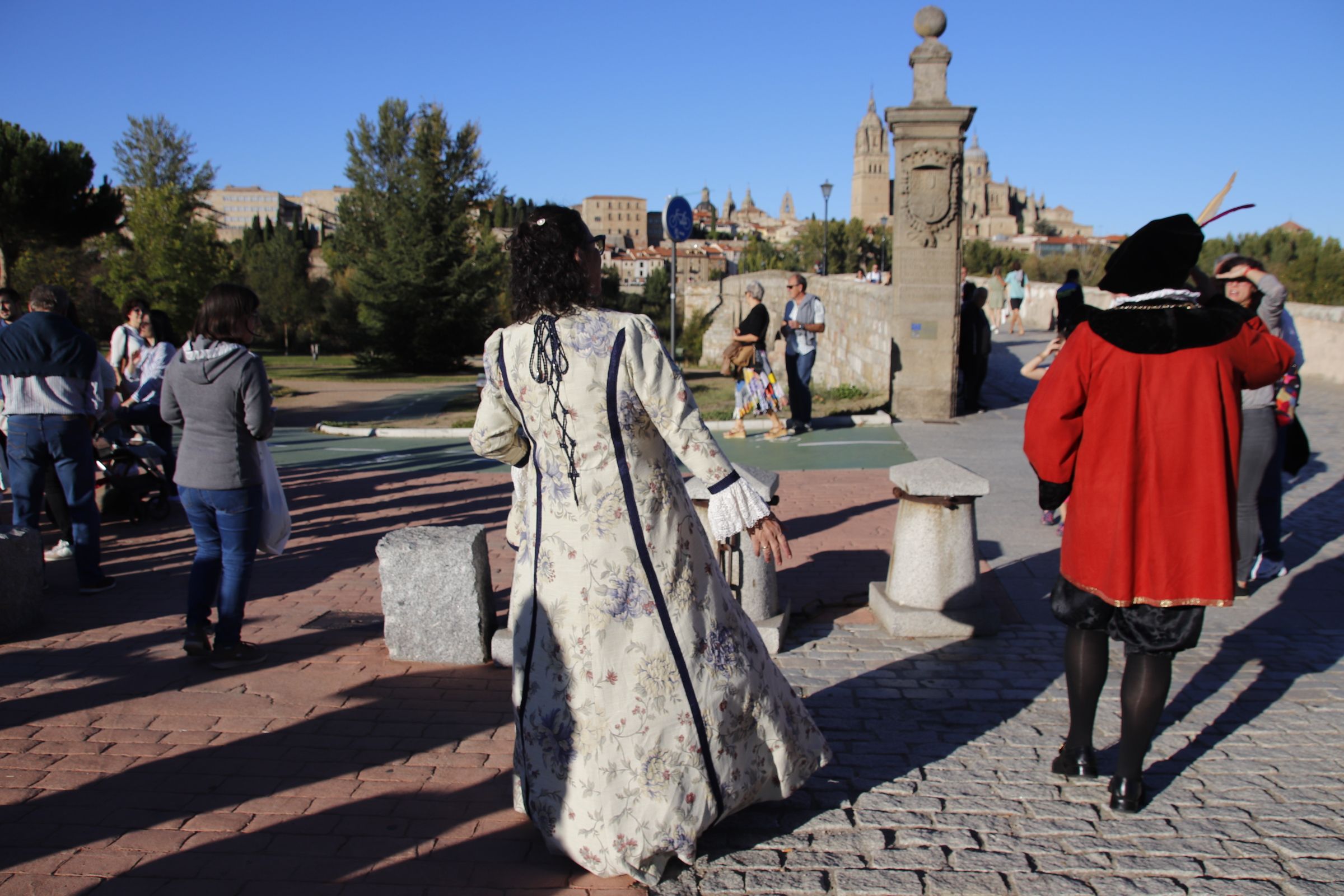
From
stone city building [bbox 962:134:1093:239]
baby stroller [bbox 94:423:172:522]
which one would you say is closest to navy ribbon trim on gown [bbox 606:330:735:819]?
baby stroller [bbox 94:423:172:522]

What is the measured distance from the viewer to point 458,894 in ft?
9.64

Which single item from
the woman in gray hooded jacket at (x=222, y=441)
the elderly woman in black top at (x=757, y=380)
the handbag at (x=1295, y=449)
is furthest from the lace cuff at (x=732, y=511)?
the elderly woman in black top at (x=757, y=380)

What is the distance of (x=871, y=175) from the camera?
142625 mm

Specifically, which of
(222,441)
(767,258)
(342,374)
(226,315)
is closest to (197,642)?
(222,441)

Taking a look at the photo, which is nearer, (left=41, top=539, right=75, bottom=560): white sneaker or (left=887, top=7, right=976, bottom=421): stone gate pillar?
(left=41, top=539, right=75, bottom=560): white sneaker

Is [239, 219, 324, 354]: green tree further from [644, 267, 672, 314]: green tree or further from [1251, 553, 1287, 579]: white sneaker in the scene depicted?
[1251, 553, 1287, 579]: white sneaker

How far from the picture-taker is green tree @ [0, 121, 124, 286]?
2088 cm

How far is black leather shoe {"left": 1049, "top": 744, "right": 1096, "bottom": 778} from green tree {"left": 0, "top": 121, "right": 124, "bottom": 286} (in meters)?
22.1

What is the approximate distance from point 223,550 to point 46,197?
2176 centimetres

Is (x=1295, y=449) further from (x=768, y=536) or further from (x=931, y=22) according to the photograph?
(x=931, y=22)

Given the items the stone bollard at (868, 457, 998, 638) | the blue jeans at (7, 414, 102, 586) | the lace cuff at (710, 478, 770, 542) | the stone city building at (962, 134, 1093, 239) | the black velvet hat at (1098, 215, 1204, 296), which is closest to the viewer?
the lace cuff at (710, 478, 770, 542)

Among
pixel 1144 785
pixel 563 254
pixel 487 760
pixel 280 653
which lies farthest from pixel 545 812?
pixel 280 653

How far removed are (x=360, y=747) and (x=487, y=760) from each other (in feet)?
1.90

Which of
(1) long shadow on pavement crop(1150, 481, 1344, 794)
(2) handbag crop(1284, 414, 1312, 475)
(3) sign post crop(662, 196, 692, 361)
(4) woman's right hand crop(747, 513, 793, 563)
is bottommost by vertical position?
(1) long shadow on pavement crop(1150, 481, 1344, 794)
